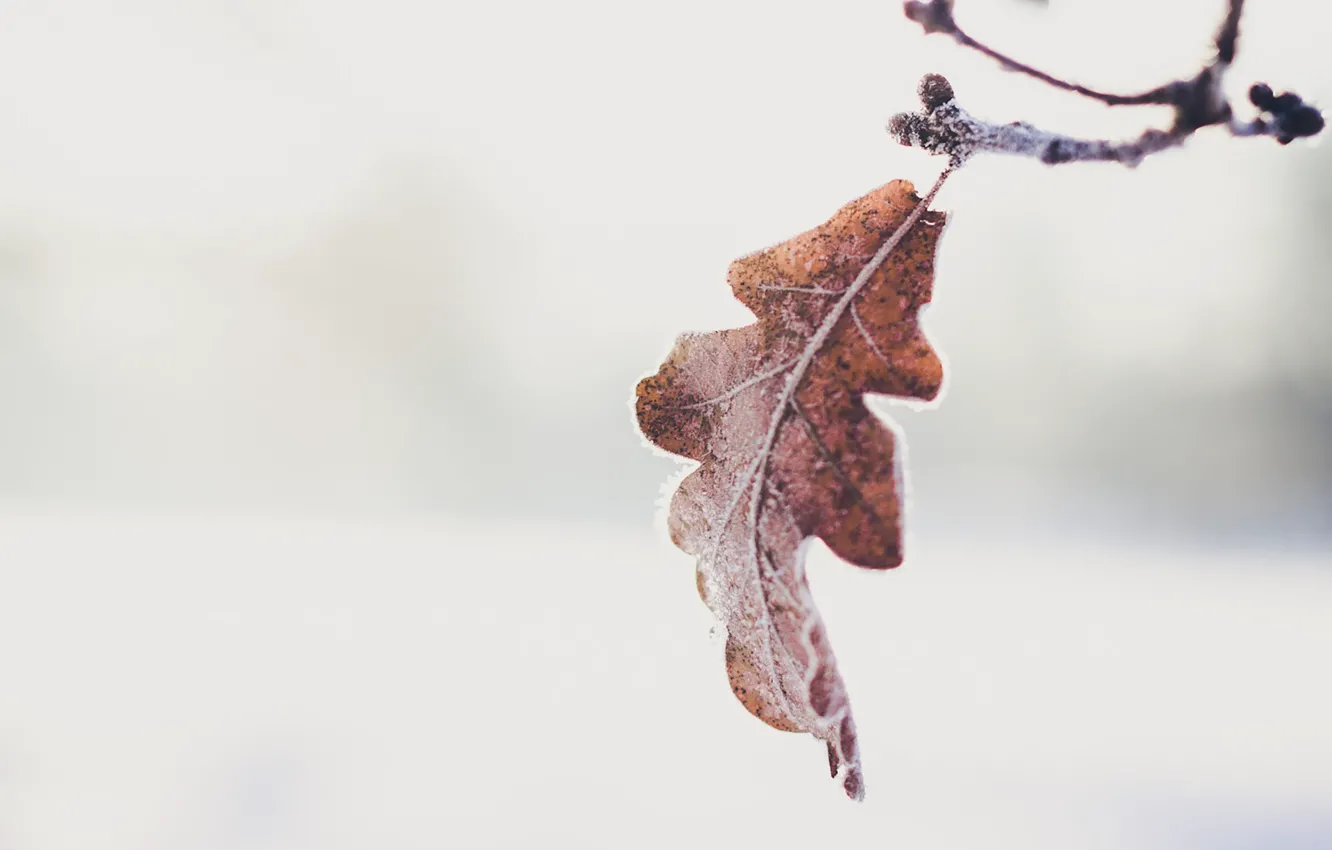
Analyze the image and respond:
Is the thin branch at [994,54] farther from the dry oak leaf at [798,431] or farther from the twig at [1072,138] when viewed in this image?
the dry oak leaf at [798,431]

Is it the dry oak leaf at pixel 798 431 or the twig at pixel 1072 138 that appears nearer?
the twig at pixel 1072 138

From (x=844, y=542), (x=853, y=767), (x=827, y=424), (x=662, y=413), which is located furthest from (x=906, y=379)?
(x=853, y=767)

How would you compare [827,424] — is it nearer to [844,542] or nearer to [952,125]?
[844,542]

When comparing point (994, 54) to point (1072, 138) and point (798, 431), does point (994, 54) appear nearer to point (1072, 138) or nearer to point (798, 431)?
point (1072, 138)

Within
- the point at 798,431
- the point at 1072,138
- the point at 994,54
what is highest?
the point at 994,54


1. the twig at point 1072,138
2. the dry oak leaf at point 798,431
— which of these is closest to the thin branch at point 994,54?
the twig at point 1072,138

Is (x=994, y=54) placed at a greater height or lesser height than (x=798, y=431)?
greater

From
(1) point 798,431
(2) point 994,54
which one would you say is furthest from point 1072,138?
(1) point 798,431
